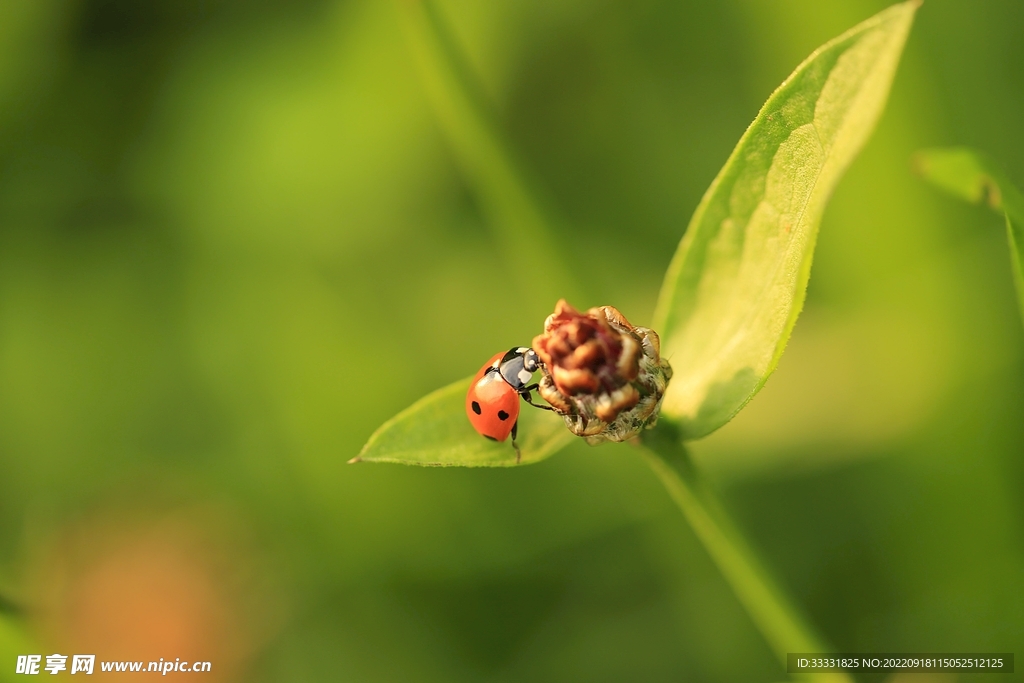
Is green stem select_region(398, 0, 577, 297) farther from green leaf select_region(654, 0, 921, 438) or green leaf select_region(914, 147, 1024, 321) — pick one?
green leaf select_region(914, 147, 1024, 321)

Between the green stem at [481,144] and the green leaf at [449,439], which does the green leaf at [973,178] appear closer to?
the green leaf at [449,439]

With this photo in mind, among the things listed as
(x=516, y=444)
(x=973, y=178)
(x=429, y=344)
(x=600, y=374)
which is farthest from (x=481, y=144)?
(x=973, y=178)

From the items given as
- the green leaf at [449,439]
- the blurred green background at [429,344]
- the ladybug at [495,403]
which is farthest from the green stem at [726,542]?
the blurred green background at [429,344]

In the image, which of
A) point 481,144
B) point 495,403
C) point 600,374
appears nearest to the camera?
point 600,374

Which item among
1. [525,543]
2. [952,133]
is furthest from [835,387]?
[525,543]

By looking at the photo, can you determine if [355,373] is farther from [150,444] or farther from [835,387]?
[835,387]

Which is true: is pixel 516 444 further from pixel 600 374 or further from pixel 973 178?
pixel 973 178
